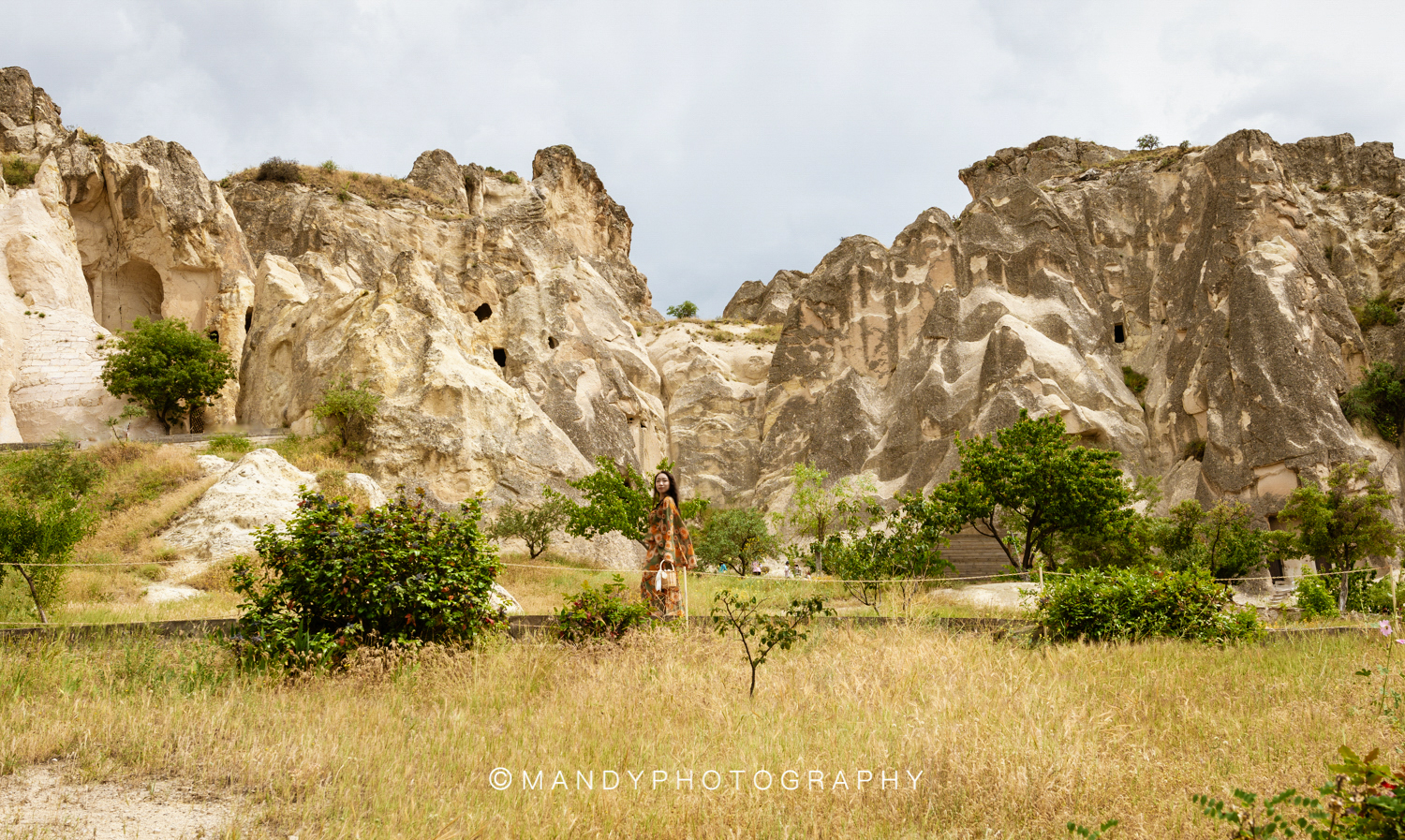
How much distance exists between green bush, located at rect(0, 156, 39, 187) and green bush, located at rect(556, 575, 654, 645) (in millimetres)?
35381

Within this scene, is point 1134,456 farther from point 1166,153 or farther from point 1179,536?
point 1166,153

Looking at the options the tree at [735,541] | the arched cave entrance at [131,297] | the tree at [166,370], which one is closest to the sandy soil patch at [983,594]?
the tree at [735,541]

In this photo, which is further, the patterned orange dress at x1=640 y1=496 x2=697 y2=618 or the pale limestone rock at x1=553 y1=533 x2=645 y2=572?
the pale limestone rock at x1=553 y1=533 x2=645 y2=572

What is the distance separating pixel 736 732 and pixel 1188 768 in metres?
2.33

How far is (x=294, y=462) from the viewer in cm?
2092

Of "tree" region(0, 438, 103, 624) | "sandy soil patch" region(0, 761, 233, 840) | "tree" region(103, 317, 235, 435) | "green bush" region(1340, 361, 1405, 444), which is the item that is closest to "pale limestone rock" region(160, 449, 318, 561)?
"tree" region(0, 438, 103, 624)

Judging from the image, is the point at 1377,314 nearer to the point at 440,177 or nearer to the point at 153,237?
the point at 440,177

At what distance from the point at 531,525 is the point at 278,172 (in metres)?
29.1

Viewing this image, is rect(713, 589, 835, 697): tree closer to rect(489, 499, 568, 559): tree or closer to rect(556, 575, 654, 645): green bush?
rect(556, 575, 654, 645): green bush

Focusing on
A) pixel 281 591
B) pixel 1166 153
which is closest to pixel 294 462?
pixel 281 591

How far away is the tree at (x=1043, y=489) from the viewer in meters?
18.3

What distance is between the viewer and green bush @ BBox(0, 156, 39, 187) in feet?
104

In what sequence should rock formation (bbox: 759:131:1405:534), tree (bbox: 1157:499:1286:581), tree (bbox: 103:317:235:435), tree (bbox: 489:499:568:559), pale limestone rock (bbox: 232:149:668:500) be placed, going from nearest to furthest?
tree (bbox: 489:499:568:559), tree (bbox: 1157:499:1286:581), pale limestone rock (bbox: 232:149:668:500), tree (bbox: 103:317:235:435), rock formation (bbox: 759:131:1405:534)

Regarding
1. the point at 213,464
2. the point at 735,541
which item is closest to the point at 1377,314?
the point at 735,541
